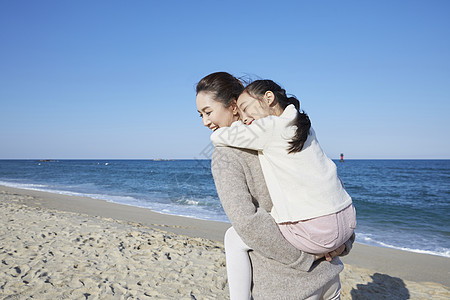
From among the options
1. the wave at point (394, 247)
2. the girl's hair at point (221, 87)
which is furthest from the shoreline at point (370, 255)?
the girl's hair at point (221, 87)

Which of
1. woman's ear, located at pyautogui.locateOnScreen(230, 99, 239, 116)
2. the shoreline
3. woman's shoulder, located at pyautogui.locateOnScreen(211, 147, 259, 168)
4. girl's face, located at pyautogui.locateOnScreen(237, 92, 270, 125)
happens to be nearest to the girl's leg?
woman's shoulder, located at pyautogui.locateOnScreen(211, 147, 259, 168)

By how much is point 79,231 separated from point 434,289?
5.66 metres

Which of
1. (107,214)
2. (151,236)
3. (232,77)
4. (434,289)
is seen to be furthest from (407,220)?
(232,77)

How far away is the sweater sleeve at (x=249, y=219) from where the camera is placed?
49.1 inches

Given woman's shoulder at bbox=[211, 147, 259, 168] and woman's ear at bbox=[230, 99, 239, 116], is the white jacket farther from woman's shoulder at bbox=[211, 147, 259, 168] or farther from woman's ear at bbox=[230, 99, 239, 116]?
woman's ear at bbox=[230, 99, 239, 116]

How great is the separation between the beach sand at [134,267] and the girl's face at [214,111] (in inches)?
96.1

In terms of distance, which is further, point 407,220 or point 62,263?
point 407,220

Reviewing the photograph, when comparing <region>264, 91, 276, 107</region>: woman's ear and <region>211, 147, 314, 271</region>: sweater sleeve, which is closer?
<region>211, 147, 314, 271</region>: sweater sleeve

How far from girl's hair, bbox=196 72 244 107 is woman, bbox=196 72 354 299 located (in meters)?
0.45

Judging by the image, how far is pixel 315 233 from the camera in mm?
1287

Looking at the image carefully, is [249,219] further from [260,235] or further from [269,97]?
[269,97]

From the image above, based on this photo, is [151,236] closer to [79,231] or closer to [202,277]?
[79,231]

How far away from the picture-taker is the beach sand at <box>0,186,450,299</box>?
358cm

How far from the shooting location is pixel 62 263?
13.9 ft
